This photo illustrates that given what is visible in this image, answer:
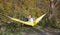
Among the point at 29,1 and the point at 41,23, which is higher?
the point at 29,1

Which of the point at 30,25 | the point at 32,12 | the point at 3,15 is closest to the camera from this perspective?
the point at 30,25

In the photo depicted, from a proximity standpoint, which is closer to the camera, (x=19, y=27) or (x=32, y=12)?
(x=19, y=27)

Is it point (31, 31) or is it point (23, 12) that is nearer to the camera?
point (31, 31)

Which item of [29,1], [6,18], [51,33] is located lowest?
[51,33]

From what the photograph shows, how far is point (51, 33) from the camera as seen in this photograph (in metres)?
4.37

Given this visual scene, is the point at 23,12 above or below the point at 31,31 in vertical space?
above

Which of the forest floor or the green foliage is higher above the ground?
the green foliage

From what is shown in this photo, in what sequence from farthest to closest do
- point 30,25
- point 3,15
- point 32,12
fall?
point 32,12 < point 3,15 < point 30,25

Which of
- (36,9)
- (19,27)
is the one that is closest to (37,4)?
(36,9)

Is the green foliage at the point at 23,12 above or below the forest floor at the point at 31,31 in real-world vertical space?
above

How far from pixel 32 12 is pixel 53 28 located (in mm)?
679

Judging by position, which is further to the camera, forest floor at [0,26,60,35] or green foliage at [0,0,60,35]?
green foliage at [0,0,60,35]

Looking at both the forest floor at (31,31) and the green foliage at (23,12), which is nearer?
the forest floor at (31,31)

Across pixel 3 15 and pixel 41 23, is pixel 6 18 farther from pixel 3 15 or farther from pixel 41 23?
pixel 41 23
